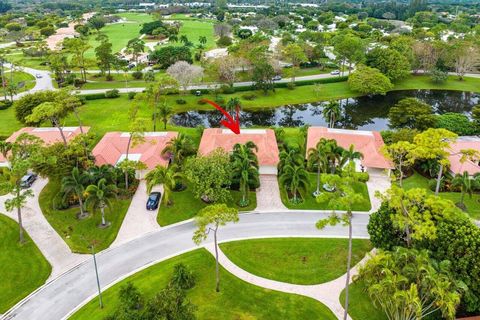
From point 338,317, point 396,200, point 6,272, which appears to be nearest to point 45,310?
point 6,272

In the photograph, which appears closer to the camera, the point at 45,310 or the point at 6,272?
the point at 45,310

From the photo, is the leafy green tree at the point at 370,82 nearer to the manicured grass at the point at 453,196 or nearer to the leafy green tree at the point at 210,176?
the manicured grass at the point at 453,196

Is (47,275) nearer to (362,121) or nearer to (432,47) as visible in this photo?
(362,121)

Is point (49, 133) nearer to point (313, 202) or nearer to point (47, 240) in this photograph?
point (47, 240)

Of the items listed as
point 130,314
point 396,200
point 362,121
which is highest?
point 396,200

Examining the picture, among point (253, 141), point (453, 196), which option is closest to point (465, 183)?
point (453, 196)

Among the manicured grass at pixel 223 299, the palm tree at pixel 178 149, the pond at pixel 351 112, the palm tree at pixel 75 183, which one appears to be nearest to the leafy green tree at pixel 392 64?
the pond at pixel 351 112
